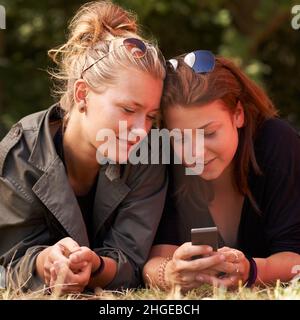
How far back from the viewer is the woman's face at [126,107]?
2.63 meters

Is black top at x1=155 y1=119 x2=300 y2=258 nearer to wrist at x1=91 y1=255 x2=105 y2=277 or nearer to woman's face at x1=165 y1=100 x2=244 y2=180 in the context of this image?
woman's face at x1=165 y1=100 x2=244 y2=180

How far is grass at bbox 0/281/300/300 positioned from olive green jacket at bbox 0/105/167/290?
0.44 feet

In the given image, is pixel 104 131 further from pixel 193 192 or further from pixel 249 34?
pixel 249 34

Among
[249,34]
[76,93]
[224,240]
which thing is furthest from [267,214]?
[249,34]

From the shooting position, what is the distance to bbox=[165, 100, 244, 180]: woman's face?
8.86 ft

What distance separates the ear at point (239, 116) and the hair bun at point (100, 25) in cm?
50

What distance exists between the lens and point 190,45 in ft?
22.8

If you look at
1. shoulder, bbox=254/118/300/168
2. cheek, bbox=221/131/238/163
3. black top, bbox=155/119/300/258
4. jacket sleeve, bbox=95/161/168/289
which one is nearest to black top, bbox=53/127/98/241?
jacket sleeve, bbox=95/161/168/289

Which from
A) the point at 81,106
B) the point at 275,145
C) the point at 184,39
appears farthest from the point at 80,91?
the point at 184,39

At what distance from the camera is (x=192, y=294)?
2.46 meters

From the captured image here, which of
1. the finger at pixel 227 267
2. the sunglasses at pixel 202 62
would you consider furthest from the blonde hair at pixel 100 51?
the finger at pixel 227 267

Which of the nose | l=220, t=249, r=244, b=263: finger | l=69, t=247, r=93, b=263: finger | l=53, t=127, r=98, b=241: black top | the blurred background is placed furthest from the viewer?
the blurred background

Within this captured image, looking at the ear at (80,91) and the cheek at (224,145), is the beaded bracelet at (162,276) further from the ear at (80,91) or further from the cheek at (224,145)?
the ear at (80,91)

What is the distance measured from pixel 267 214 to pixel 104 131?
26.4 inches
